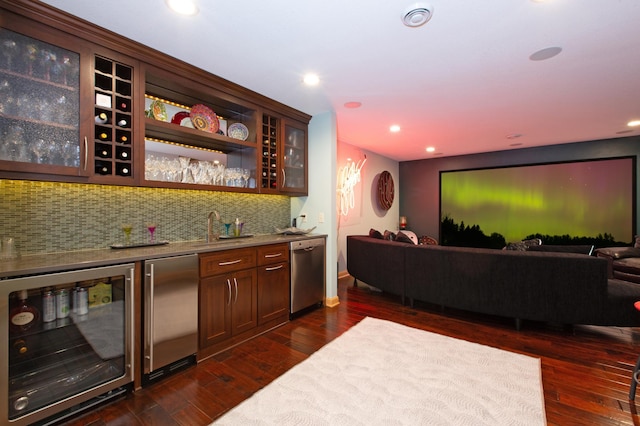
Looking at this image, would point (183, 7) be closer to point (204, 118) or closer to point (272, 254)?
point (204, 118)

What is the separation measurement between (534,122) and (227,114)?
4.27 m

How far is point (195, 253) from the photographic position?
2.32 meters

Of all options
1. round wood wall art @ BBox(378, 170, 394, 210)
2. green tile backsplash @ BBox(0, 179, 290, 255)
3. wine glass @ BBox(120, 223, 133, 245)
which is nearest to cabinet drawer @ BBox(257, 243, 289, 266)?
green tile backsplash @ BBox(0, 179, 290, 255)

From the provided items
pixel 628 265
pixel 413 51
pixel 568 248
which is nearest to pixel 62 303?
pixel 413 51

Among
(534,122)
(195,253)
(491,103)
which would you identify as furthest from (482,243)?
(195,253)

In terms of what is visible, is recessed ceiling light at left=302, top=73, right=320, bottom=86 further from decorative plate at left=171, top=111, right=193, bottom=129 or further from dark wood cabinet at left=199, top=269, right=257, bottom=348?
dark wood cabinet at left=199, top=269, right=257, bottom=348

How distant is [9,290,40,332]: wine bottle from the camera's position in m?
1.57

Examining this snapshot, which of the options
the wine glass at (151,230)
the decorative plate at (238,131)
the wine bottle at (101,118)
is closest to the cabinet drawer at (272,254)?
the wine glass at (151,230)

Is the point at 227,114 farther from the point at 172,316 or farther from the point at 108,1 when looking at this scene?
the point at 172,316

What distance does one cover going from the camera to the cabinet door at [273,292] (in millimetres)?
2924

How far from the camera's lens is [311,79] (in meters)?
2.79

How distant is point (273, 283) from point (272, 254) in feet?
1.04

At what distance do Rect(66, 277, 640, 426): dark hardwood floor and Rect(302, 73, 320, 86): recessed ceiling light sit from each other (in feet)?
8.38

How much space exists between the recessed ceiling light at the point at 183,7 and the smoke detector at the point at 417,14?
1.33 meters
